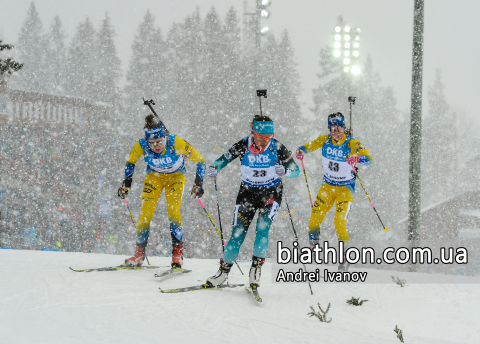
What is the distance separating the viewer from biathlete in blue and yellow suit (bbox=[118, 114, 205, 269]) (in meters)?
5.74

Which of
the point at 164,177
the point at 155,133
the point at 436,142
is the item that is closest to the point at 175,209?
the point at 164,177

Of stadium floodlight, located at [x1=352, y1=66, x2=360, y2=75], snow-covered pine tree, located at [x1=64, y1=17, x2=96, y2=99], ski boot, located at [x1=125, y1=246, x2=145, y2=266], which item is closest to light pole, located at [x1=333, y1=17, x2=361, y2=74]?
stadium floodlight, located at [x1=352, y1=66, x2=360, y2=75]

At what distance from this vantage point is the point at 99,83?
36.5 metres

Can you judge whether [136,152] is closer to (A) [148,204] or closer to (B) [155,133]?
(B) [155,133]

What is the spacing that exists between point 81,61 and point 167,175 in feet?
135

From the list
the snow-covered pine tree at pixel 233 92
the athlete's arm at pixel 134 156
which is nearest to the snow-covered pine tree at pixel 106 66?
the snow-covered pine tree at pixel 233 92

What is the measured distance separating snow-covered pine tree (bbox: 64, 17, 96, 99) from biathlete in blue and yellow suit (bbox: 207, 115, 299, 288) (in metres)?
39.8

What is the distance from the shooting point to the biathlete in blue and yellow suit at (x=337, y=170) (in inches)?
248

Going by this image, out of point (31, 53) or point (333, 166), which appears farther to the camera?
point (31, 53)

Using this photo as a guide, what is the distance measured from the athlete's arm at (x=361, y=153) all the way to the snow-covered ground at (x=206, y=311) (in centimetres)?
174

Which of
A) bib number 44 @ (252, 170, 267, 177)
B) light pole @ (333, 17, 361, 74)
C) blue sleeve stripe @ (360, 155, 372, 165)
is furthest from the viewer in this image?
light pole @ (333, 17, 361, 74)

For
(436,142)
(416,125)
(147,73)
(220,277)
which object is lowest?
(220,277)

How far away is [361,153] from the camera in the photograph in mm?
6207

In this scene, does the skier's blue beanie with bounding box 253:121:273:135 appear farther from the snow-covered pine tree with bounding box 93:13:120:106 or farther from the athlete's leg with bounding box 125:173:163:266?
the snow-covered pine tree with bounding box 93:13:120:106
